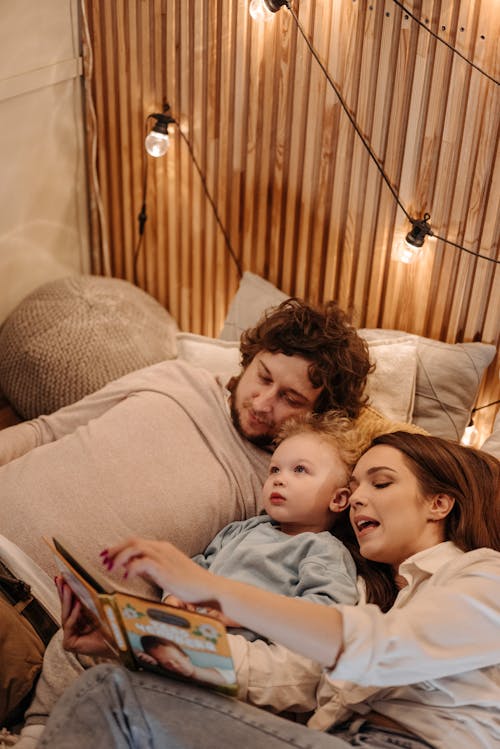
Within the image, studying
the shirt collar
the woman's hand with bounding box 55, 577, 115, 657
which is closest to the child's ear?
the shirt collar

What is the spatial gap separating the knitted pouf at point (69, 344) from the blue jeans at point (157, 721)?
1.25m

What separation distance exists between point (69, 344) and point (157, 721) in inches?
55.0

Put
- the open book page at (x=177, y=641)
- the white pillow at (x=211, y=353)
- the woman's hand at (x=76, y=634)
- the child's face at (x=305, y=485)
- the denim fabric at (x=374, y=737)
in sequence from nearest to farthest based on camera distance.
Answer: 1. the open book page at (x=177, y=641)
2. the denim fabric at (x=374, y=737)
3. the woman's hand at (x=76, y=634)
4. the child's face at (x=305, y=485)
5. the white pillow at (x=211, y=353)

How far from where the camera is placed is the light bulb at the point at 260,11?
222 cm

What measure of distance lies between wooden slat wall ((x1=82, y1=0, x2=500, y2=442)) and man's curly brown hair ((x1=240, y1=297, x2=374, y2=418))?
36 cm

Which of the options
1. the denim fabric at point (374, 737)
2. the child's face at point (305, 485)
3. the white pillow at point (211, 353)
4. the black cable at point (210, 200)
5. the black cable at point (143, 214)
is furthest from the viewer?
the black cable at point (143, 214)

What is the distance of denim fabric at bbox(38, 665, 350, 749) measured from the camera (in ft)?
4.11

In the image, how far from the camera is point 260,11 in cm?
224

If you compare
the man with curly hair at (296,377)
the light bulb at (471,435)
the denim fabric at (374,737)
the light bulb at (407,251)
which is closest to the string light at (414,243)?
the light bulb at (407,251)

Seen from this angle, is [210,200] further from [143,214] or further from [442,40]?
[442,40]

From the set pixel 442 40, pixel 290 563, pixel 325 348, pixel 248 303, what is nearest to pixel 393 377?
pixel 325 348

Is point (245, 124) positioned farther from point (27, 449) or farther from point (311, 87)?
point (27, 449)

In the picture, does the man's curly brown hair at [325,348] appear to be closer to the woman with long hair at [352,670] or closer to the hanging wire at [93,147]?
the woman with long hair at [352,670]

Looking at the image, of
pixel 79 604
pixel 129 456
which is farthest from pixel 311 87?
pixel 79 604
